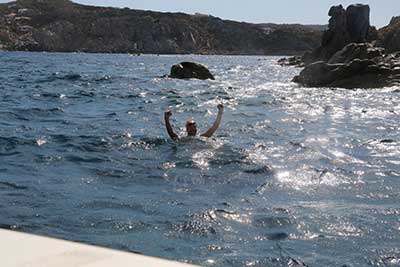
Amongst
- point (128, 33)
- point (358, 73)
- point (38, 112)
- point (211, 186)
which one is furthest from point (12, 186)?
point (128, 33)

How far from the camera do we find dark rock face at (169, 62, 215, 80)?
3325 centimetres

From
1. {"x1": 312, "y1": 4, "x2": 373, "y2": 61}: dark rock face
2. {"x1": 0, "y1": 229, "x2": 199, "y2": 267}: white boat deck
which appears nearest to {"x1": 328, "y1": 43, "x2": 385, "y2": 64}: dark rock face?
{"x1": 312, "y1": 4, "x2": 373, "y2": 61}: dark rock face

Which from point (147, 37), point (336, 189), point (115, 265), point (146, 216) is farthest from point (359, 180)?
point (147, 37)

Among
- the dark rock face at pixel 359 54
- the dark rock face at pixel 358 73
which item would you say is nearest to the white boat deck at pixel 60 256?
the dark rock face at pixel 358 73

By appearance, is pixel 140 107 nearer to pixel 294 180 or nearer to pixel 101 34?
pixel 294 180

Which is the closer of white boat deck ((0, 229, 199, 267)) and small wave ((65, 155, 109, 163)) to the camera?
white boat deck ((0, 229, 199, 267))

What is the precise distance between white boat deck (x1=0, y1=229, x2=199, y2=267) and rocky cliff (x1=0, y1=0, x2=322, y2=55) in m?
138

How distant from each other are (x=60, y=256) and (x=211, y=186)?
5.90m

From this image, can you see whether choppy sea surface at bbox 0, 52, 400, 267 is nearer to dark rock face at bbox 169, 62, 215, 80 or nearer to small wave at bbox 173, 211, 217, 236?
small wave at bbox 173, 211, 217, 236

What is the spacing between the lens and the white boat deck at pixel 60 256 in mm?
2113

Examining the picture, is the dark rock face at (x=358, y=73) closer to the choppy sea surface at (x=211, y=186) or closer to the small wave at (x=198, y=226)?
the choppy sea surface at (x=211, y=186)

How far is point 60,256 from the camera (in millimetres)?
2201

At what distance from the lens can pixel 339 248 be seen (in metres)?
5.44

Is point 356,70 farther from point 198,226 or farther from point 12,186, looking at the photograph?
point 198,226
